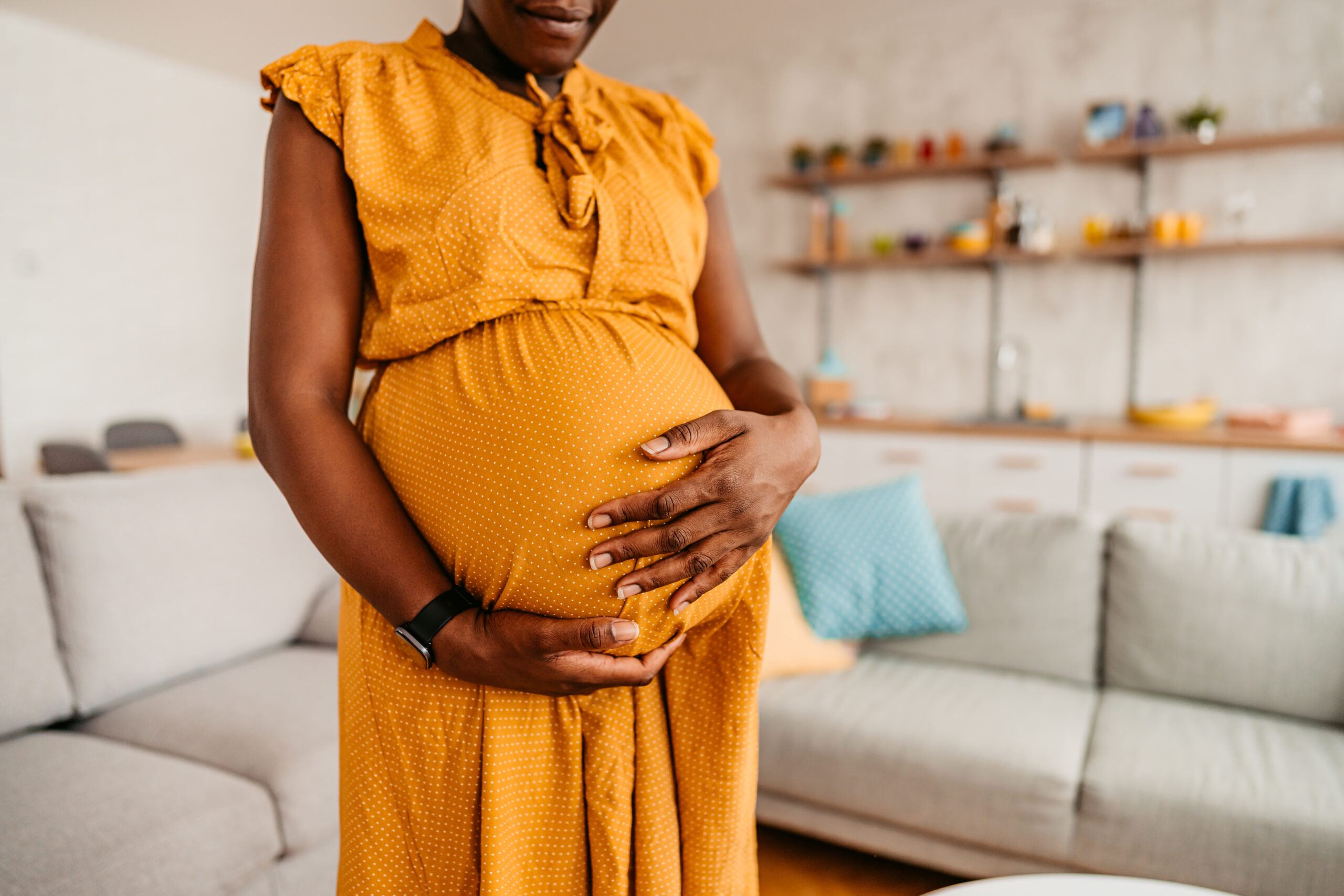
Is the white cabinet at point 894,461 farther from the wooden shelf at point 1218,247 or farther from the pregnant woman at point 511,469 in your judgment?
the pregnant woman at point 511,469

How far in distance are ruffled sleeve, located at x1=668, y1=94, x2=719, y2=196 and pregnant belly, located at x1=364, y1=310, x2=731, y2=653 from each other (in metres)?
0.25

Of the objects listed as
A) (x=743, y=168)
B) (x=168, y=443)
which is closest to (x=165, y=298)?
(x=168, y=443)

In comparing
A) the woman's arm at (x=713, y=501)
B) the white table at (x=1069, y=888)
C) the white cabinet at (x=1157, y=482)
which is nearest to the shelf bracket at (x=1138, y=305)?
the white cabinet at (x=1157, y=482)

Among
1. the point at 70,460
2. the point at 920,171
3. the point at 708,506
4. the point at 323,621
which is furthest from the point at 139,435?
the point at 708,506

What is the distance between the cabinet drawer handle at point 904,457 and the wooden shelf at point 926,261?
921 mm

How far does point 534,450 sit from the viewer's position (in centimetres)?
58

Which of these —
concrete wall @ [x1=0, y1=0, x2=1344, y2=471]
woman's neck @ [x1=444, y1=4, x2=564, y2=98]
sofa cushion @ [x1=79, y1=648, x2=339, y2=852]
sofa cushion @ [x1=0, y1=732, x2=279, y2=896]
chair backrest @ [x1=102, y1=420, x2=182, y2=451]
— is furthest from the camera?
chair backrest @ [x1=102, y1=420, x2=182, y2=451]

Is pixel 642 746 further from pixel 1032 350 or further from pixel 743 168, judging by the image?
pixel 743 168

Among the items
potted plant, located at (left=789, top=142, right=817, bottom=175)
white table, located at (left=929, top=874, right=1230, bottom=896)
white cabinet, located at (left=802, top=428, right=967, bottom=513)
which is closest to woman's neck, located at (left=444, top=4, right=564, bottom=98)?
white table, located at (left=929, top=874, right=1230, bottom=896)

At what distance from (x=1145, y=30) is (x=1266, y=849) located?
3.44 metres

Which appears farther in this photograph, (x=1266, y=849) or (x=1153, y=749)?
(x=1153, y=749)

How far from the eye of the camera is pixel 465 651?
572mm

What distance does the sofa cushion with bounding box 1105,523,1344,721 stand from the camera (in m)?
1.73

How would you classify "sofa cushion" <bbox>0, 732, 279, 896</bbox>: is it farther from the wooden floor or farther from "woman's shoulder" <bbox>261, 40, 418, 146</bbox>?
"woman's shoulder" <bbox>261, 40, 418, 146</bbox>
